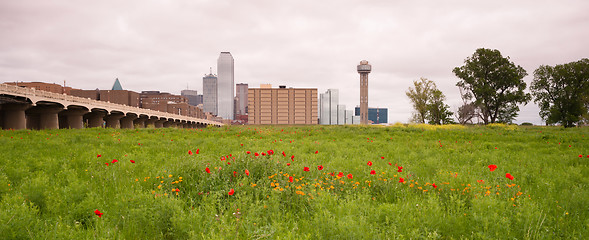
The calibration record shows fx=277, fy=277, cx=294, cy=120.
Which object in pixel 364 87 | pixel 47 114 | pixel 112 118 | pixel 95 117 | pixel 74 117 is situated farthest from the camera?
pixel 364 87

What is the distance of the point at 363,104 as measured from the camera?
17650cm

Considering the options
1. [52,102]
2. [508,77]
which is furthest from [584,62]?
[52,102]

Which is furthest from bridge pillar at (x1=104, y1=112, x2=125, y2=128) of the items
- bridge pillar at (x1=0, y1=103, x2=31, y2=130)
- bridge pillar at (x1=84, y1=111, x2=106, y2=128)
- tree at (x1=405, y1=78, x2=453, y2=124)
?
tree at (x1=405, y1=78, x2=453, y2=124)

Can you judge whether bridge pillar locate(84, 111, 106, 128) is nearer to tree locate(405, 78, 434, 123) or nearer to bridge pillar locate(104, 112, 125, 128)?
bridge pillar locate(104, 112, 125, 128)

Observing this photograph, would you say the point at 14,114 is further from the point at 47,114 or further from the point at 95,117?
the point at 95,117

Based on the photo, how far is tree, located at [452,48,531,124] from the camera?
156ft

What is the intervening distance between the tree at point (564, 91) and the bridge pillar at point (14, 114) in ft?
273

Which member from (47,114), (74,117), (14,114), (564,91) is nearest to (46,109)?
(47,114)

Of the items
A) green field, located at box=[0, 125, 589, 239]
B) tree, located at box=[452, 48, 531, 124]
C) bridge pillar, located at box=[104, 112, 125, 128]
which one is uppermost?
tree, located at box=[452, 48, 531, 124]

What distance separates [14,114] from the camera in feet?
126

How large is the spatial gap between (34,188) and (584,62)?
7126cm

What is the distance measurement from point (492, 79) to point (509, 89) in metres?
3.68

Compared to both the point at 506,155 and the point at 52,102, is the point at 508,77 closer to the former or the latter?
the point at 506,155

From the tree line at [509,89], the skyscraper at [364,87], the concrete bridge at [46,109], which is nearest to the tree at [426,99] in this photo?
the tree line at [509,89]
